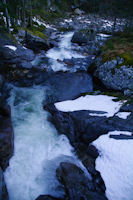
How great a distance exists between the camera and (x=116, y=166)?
4.29m

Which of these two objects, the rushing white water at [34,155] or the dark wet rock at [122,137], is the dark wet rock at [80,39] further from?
the dark wet rock at [122,137]

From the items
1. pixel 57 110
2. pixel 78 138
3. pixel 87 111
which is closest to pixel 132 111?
pixel 87 111

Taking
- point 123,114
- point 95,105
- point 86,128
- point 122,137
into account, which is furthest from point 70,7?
point 122,137

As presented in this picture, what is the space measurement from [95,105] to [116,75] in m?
4.09

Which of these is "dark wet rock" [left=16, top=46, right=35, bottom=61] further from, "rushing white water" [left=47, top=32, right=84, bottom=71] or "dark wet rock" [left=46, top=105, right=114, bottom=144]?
"dark wet rock" [left=46, top=105, right=114, bottom=144]

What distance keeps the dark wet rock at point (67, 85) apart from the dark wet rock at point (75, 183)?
523 centimetres

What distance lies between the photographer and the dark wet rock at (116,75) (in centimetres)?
932

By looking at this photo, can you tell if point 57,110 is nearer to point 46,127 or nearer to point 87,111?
point 46,127

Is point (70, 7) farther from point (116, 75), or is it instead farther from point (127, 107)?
point (127, 107)

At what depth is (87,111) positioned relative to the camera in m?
6.80

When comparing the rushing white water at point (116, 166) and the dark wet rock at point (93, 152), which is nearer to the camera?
the rushing white water at point (116, 166)

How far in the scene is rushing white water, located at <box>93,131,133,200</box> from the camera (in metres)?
3.87

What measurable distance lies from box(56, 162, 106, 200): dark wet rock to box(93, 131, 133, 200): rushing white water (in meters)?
0.50

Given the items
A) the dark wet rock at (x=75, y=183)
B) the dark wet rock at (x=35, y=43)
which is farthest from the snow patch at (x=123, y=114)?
the dark wet rock at (x=35, y=43)
